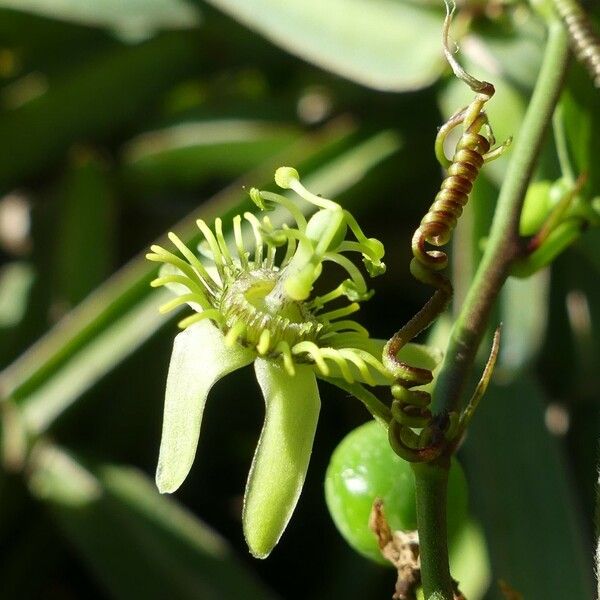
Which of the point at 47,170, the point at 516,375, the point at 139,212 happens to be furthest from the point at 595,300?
the point at 47,170

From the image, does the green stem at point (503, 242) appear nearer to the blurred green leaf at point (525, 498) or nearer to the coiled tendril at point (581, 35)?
the coiled tendril at point (581, 35)

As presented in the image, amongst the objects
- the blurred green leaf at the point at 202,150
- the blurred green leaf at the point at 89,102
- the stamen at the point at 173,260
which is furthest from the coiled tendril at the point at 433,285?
the blurred green leaf at the point at 89,102

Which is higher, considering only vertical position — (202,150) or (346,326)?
(346,326)

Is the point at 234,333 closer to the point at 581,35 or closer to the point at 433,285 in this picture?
the point at 433,285

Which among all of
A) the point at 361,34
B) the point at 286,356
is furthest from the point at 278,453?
the point at 361,34

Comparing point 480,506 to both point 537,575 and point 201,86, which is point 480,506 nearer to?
point 537,575
